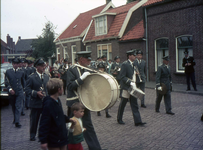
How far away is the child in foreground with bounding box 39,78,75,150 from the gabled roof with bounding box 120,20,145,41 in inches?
662

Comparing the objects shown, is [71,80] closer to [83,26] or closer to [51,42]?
[83,26]

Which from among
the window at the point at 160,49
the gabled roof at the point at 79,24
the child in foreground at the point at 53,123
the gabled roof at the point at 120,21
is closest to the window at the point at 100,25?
the gabled roof at the point at 120,21

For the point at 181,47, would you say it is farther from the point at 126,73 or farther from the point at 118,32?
the point at 126,73

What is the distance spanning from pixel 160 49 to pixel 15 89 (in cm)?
1291

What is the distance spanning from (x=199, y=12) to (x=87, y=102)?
12.5m

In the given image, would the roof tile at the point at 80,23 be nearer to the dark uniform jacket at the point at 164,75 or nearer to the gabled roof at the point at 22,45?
the dark uniform jacket at the point at 164,75

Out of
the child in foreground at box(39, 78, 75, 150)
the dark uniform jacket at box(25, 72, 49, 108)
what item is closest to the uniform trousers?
the dark uniform jacket at box(25, 72, 49, 108)

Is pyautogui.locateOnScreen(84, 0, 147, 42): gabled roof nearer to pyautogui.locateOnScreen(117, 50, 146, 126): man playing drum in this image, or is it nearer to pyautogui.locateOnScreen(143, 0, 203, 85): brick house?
pyautogui.locateOnScreen(143, 0, 203, 85): brick house

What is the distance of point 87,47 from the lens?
89.6 ft

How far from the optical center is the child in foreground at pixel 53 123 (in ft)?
10.0

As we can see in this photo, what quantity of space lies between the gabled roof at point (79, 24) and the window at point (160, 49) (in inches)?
507

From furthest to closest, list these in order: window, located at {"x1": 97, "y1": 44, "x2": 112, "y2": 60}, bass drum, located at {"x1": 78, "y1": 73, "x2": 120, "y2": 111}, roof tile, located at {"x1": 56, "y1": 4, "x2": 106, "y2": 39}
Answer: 1. roof tile, located at {"x1": 56, "y1": 4, "x2": 106, "y2": 39}
2. window, located at {"x1": 97, "y1": 44, "x2": 112, "y2": 60}
3. bass drum, located at {"x1": 78, "y1": 73, "x2": 120, "y2": 111}

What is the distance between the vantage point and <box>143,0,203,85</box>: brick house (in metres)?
14.6

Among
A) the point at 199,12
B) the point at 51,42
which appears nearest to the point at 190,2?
the point at 199,12
